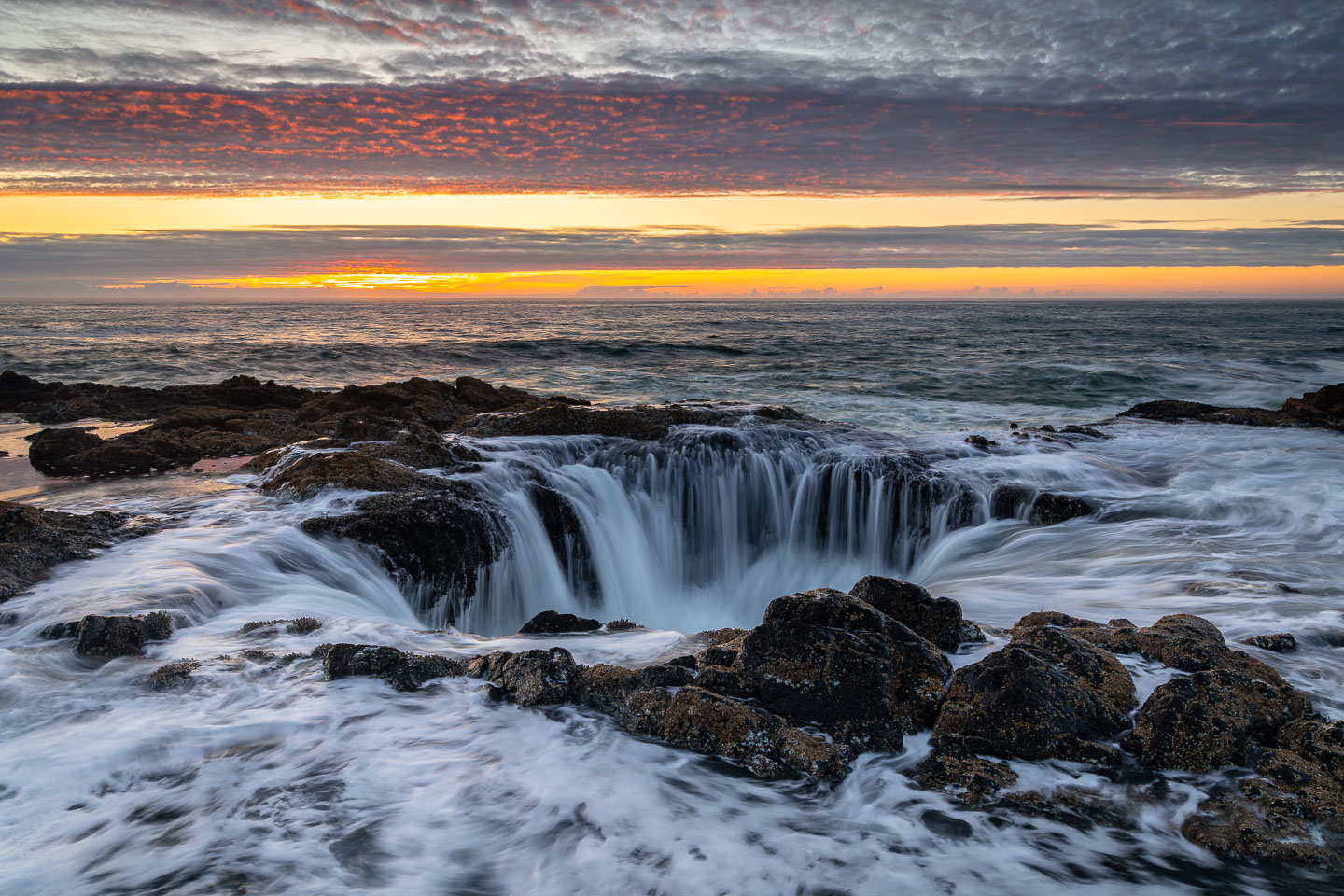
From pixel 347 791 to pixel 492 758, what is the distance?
635mm

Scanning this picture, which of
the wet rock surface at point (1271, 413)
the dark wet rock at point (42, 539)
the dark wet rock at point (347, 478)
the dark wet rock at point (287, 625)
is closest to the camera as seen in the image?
the dark wet rock at point (287, 625)

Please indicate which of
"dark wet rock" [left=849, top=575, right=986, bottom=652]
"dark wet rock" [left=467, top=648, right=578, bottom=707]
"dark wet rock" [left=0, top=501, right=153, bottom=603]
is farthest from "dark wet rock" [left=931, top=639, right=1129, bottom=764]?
"dark wet rock" [left=0, top=501, right=153, bottom=603]

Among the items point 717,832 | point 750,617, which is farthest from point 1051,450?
point 717,832

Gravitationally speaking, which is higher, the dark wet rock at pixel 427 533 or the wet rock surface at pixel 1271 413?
the wet rock surface at pixel 1271 413

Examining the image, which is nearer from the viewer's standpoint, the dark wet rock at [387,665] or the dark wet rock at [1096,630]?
the dark wet rock at [387,665]

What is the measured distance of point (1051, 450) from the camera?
12.1 meters

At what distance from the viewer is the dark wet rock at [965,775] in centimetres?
322

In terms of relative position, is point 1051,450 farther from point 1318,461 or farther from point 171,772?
point 171,772

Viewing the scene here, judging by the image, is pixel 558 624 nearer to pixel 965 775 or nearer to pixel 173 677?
pixel 173 677

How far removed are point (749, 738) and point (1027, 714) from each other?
1.27 m

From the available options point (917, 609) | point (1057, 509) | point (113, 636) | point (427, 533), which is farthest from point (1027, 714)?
point (1057, 509)

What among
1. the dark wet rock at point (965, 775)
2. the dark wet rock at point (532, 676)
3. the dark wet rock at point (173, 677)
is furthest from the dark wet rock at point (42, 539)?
the dark wet rock at point (965, 775)

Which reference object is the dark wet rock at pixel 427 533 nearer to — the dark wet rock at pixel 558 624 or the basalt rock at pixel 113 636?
the dark wet rock at pixel 558 624

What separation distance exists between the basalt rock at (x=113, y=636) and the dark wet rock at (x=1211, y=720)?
5.46 meters
